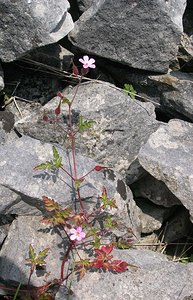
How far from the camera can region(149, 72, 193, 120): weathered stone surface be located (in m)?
3.87

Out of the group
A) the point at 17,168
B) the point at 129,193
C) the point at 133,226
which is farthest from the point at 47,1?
the point at 133,226

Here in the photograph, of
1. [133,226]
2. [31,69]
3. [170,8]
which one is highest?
[170,8]

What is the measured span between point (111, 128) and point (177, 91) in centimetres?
70

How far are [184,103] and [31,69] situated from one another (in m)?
1.28

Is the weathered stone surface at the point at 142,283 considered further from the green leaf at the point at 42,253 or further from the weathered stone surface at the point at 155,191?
the weathered stone surface at the point at 155,191

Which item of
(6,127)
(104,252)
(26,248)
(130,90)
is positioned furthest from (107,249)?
(130,90)

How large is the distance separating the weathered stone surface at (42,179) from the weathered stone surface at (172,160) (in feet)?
1.02

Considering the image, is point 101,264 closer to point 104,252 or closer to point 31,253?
point 104,252

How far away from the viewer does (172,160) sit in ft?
11.7

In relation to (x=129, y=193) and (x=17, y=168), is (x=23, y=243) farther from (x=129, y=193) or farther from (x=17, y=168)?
(x=129, y=193)

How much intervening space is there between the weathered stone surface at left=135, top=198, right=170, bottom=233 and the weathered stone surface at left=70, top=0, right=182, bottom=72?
3.94ft

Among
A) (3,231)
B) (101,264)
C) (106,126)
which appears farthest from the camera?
(106,126)

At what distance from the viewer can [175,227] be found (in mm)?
4094

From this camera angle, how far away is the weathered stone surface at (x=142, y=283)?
3229 millimetres
